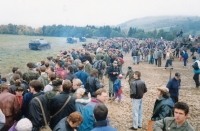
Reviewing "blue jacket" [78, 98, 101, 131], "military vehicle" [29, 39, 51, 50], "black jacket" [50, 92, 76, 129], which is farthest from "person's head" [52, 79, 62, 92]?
"military vehicle" [29, 39, 51, 50]

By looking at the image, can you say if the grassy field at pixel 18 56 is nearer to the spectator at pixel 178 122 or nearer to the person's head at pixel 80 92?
the person's head at pixel 80 92

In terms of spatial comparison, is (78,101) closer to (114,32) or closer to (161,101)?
(161,101)

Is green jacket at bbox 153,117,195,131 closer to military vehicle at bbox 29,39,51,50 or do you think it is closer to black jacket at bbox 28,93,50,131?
black jacket at bbox 28,93,50,131

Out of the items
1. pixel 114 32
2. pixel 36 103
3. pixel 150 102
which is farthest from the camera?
pixel 114 32

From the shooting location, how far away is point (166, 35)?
7475 cm

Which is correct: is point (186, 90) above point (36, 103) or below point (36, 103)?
below

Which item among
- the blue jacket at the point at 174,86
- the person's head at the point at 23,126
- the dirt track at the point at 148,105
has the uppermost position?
the person's head at the point at 23,126

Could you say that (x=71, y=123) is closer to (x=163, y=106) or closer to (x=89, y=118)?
(x=89, y=118)

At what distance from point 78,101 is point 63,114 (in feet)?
1.57

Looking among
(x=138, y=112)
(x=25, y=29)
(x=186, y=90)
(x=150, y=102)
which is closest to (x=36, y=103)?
(x=138, y=112)

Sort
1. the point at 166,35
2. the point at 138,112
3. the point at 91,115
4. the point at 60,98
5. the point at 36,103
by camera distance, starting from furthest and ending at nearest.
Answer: the point at 166,35 → the point at 138,112 → the point at 60,98 → the point at 36,103 → the point at 91,115

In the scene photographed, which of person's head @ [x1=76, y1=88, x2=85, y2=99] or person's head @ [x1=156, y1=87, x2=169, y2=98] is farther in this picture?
person's head @ [x1=76, y1=88, x2=85, y2=99]

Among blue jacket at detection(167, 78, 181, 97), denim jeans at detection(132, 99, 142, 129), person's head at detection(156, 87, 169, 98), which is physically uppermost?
person's head at detection(156, 87, 169, 98)

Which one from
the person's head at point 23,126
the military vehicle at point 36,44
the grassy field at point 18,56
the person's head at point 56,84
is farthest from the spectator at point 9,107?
the military vehicle at point 36,44
